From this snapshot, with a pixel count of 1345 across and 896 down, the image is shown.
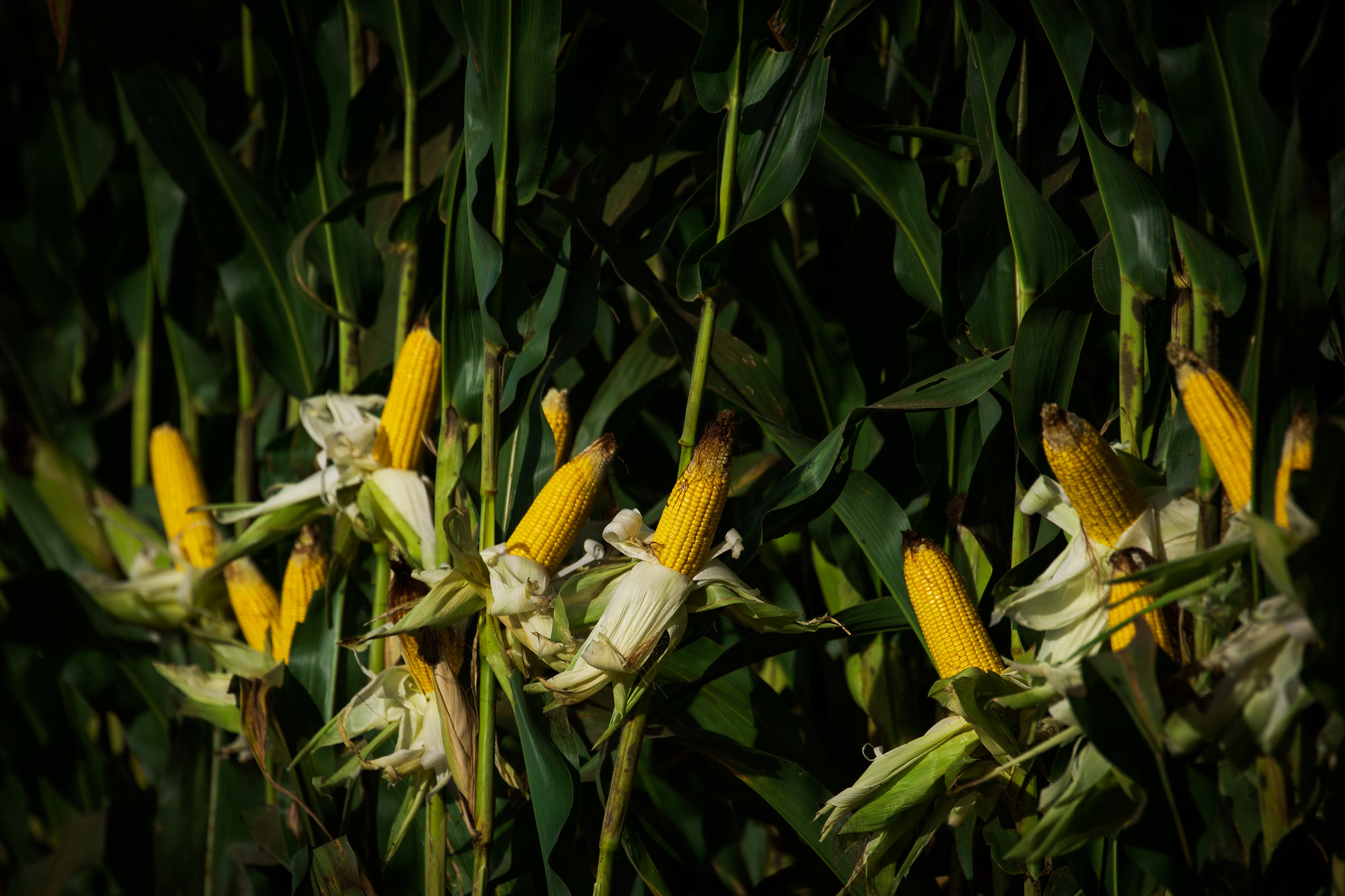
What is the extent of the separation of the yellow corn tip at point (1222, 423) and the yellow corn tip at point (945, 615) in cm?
23

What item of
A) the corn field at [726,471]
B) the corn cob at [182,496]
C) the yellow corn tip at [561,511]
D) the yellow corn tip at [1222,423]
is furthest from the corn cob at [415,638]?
the yellow corn tip at [1222,423]

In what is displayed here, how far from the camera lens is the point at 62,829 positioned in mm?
1388

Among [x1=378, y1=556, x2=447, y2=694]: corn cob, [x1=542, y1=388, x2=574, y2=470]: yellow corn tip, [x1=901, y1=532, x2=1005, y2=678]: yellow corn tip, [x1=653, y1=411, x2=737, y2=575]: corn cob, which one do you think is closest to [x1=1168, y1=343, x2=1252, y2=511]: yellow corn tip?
[x1=901, y1=532, x2=1005, y2=678]: yellow corn tip

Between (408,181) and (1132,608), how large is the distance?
1.03 m

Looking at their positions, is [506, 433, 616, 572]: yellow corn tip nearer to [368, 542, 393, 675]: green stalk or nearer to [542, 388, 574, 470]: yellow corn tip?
[542, 388, 574, 470]: yellow corn tip

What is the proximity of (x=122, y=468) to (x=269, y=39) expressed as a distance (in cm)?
101

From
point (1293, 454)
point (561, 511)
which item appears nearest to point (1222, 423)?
point (1293, 454)

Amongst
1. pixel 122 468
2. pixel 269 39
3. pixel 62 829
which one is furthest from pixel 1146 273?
pixel 122 468

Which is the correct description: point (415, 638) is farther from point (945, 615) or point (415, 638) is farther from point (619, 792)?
point (945, 615)

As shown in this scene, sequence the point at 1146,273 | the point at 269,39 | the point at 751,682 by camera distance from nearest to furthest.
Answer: the point at 1146,273, the point at 751,682, the point at 269,39

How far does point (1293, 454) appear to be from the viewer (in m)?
0.63

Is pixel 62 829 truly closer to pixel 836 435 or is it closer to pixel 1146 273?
pixel 836 435

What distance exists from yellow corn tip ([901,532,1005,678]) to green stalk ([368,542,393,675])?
0.64m

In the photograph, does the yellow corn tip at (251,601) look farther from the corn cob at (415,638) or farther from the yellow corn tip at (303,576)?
the corn cob at (415,638)
